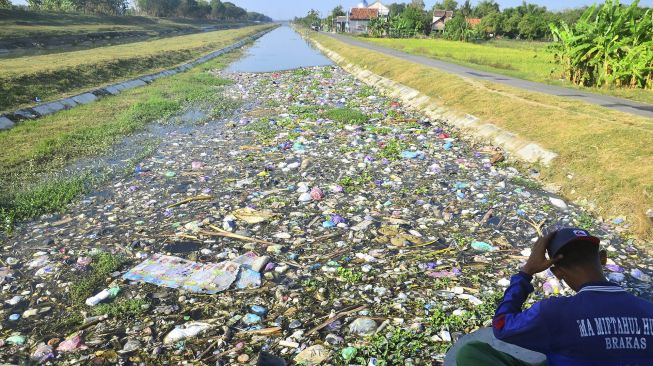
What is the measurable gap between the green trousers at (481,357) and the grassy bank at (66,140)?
5.24 m

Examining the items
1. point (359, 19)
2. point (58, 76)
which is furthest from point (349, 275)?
point (359, 19)

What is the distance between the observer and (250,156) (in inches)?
312

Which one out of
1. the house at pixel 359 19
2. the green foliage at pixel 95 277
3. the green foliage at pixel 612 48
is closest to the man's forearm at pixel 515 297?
the green foliage at pixel 95 277

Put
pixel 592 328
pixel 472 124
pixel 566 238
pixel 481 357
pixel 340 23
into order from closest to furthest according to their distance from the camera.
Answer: pixel 592 328, pixel 566 238, pixel 481 357, pixel 472 124, pixel 340 23

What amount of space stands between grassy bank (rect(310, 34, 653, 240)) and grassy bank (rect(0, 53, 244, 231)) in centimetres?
712

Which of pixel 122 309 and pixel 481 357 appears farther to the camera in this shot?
pixel 122 309

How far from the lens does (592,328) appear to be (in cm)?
163

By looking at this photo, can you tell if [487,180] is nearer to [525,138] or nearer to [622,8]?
[525,138]

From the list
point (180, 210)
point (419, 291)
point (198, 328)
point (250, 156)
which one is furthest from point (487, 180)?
point (198, 328)

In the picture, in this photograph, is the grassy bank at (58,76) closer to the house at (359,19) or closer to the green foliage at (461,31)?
the green foliage at (461,31)

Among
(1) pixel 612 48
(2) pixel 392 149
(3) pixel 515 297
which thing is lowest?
(2) pixel 392 149

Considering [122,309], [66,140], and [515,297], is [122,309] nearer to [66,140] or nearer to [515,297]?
[515,297]

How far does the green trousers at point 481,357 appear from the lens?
83.8 inches

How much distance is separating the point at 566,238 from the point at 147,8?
99745 millimetres
